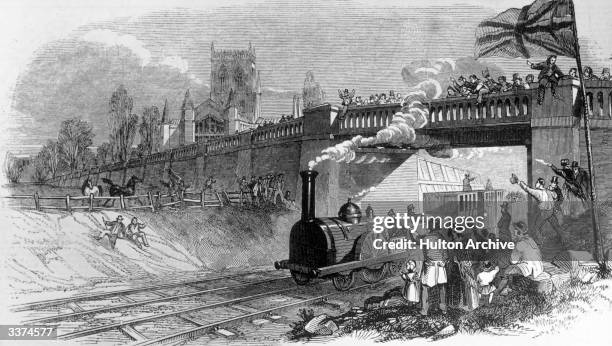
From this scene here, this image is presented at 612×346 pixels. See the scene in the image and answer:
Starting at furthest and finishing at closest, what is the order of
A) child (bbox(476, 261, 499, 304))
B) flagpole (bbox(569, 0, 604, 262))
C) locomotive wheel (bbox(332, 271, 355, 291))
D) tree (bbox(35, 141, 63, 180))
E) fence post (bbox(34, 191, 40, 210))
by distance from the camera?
tree (bbox(35, 141, 63, 180)) → fence post (bbox(34, 191, 40, 210)) → flagpole (bbox(569, 0, 604, 262)) → child (bbox(476, 261, 499, 304)) → locomotive wheel (bbox(332, 271, 355, 291))

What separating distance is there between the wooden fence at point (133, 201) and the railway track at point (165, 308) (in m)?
1.26

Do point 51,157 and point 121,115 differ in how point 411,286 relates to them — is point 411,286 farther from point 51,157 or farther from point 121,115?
point 51,157

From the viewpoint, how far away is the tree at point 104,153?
7.21 metres

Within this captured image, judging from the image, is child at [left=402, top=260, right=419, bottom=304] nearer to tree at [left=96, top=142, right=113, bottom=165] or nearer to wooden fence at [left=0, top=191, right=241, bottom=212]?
wooden fence at [left=0, top=191, right=241, bottom=212]

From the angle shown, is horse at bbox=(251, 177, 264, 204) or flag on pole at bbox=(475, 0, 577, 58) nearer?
flag on pole at bbox=(475, 0, 577, 58)

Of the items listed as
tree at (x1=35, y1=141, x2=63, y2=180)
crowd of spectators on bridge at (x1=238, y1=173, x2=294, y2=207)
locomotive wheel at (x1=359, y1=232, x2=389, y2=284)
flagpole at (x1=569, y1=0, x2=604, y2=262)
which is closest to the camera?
locomotive wheel at (x1=359, y1=232, x2=389, y2=284)

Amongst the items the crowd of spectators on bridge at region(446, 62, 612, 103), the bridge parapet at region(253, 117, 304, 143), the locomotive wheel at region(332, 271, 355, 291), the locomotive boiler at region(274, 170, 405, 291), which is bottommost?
the locomotive wheel at region(332, 271, 355, 291)

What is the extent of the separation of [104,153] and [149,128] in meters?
0.78

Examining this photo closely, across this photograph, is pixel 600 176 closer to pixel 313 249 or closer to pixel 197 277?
pixel 313 249

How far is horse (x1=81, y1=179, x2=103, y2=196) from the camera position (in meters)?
7.12

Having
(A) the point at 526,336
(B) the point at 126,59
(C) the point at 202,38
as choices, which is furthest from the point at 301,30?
(A) the point at 526,336

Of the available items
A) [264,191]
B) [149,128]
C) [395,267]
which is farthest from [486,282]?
[149,128]

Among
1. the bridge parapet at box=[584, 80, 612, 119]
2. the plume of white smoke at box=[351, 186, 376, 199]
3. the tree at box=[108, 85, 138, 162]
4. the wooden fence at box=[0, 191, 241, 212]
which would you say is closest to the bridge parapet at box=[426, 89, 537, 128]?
the bridge parapet at box=[584, 80, 612, 119]

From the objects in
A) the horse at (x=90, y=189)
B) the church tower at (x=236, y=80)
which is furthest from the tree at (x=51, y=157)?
the church tower at (x=236, y=80)
